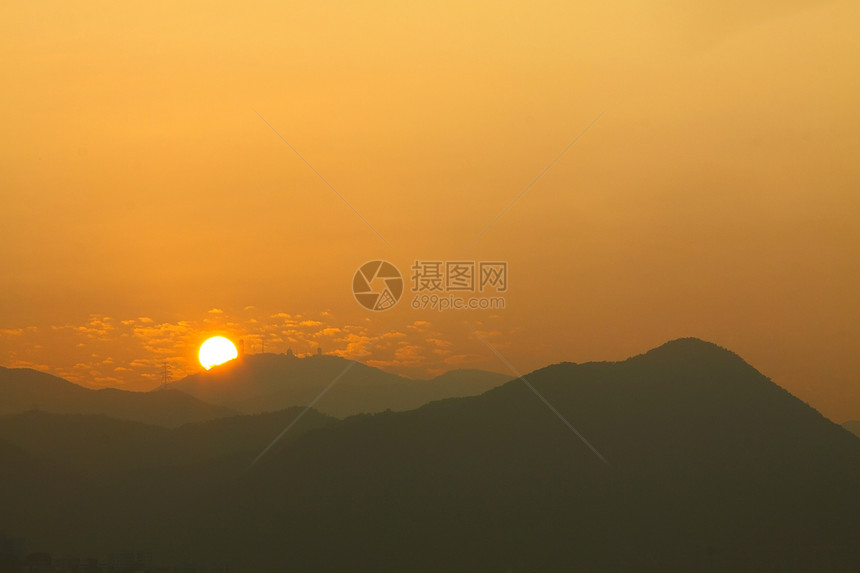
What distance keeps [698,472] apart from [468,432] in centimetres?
2880

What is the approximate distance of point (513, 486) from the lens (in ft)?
315

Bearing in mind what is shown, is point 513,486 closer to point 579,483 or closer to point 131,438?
point 579,483

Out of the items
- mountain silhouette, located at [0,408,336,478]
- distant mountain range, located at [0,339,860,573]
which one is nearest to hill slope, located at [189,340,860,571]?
distant mountain range, located at [0,339,860,573]

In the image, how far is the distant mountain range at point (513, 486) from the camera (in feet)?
284

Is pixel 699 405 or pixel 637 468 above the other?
pixel 699 405

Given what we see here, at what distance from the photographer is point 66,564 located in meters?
84.3

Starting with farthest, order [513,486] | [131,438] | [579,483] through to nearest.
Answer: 1. [131,438]
2. [513,486]
3. [579,483]

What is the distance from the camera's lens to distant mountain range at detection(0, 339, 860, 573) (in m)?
86.7

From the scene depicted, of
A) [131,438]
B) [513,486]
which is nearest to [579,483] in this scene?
[513,486]

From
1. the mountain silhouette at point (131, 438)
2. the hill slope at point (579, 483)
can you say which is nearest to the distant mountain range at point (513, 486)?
the hill slope at point (579, 483)

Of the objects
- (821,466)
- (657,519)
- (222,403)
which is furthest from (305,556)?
(222,403)

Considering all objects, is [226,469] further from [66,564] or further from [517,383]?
[517,383]

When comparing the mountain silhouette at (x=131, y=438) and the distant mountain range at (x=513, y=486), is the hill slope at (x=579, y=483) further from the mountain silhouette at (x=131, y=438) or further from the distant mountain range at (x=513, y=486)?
the mountain silhouette at (x=131, y=438)

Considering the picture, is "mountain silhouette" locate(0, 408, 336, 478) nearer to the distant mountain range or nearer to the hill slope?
the distant mountain range
